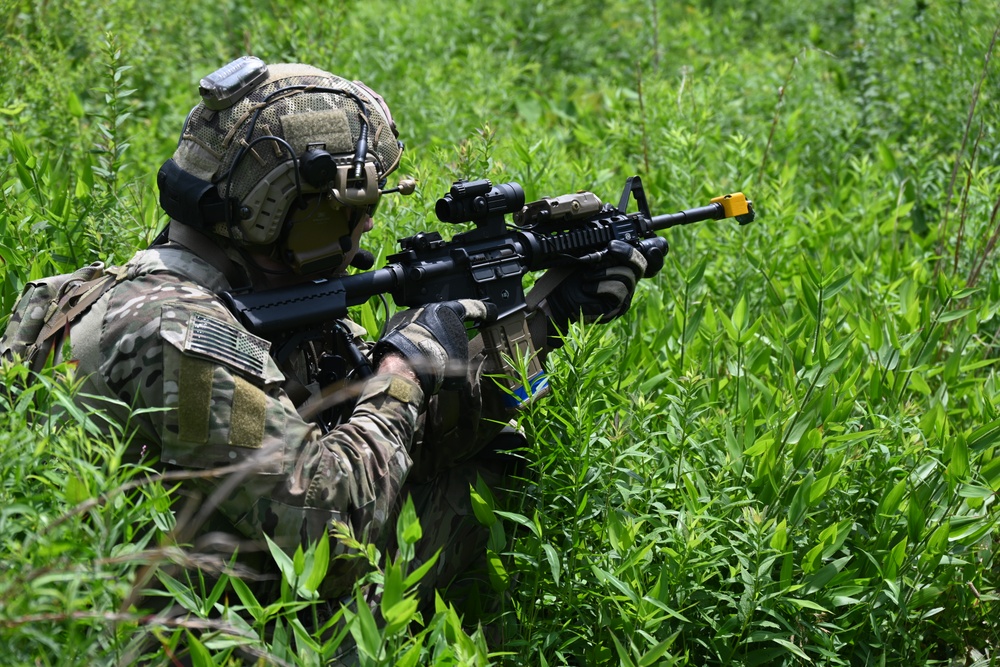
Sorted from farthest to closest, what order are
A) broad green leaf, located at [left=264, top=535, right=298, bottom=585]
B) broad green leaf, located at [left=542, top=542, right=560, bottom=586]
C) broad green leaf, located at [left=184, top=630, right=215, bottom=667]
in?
broad green leaf, located at [left=542, top=542, right=560, bottom=586] < broad green leaf, located at [left=264, top=535, right=298, bottom=585] < broad green leaf, located at [left=184, top=630, right=215, bottom=667]

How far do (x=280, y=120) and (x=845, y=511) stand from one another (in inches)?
86.1

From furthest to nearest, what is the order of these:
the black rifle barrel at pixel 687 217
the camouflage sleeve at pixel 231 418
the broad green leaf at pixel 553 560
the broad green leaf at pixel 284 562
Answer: the black rifle barrel at pixel 687 217 < the broad green leaf at pixel 553 560 < the camouflage sleeve at pixel 231 418 < the broad green leaf at pixel 284 562

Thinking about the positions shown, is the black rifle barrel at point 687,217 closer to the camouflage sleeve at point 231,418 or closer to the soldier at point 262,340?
the soldier at point 262,340

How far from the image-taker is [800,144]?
19.5 feet

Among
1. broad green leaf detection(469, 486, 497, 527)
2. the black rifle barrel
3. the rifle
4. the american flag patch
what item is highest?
the american flag patch

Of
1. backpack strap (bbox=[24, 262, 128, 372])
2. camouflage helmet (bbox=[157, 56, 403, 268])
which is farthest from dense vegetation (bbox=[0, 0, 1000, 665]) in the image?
camouflage helmet (bbox=[157, 56, 403, 268])

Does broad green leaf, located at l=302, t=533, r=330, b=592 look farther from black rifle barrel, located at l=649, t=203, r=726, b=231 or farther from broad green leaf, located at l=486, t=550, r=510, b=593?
black rifle barrel, located at l=649, t=203, r=726, b=231

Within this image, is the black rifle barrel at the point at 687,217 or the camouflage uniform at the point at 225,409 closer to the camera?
the camouflage uniform at the point at 225,409

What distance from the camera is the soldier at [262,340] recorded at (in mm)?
2500

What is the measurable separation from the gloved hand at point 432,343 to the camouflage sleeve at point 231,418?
317 millimetres

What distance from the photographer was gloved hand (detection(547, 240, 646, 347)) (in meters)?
3.47

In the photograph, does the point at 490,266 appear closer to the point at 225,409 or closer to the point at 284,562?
the point at 225,409

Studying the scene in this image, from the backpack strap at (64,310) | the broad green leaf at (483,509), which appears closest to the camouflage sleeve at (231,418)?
the backpack strap at (64,310)

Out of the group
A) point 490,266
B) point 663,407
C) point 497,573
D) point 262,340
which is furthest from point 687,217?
point 262,340
